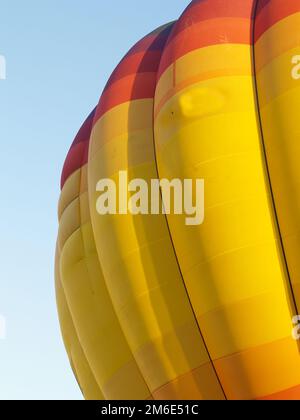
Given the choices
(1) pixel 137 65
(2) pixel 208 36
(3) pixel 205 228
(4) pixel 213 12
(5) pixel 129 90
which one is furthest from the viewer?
(1) pixel 137 65

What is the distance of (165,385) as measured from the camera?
9.88 meters

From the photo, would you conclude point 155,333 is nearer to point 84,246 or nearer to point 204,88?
point 84,246

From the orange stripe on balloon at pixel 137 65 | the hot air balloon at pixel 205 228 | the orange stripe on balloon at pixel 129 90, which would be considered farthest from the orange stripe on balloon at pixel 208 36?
the orange stripe on balloon at pixel 137 65

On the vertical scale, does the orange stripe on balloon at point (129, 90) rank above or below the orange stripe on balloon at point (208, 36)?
below

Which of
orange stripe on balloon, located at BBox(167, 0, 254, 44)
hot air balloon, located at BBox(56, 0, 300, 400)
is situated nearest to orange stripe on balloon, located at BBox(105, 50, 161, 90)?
hot air balloon, located at BBox(56, 0, 300, 400)

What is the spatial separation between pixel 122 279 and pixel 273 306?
5.48ft

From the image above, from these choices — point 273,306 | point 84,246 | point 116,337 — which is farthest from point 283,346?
point 84,246

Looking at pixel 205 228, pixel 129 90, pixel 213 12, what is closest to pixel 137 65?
pixel 129 90

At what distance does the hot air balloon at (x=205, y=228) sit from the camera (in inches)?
367

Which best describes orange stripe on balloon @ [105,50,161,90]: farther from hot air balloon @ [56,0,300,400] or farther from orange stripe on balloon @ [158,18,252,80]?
orange stripe on balloon @ [158,18,252,80]

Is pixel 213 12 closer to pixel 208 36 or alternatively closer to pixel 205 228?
pixel 208 36

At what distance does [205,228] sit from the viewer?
377 inches

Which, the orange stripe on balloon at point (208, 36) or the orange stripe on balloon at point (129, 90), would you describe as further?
the orange stripe on balloon at point (129, 90)

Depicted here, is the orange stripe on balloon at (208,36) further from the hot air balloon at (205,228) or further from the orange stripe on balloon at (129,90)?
the orange stripe on balloon at (129,90)
